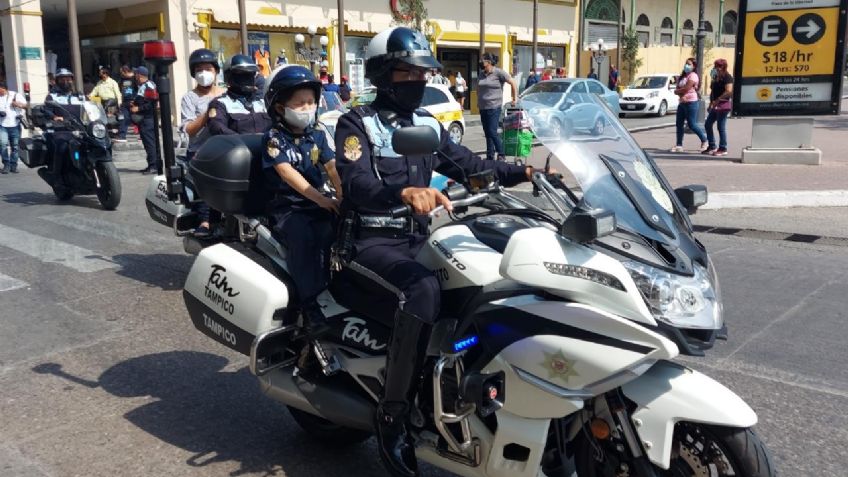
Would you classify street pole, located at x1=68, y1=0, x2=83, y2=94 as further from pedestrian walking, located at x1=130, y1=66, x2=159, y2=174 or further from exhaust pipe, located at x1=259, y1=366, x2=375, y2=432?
exhaust pipe, located at x1=259, y1=366, x2=375, y2=432

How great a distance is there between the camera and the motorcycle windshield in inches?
105

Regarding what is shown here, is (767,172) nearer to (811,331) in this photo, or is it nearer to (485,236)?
(811,331)

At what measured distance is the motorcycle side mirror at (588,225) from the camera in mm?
2432

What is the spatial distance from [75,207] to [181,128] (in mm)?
4064

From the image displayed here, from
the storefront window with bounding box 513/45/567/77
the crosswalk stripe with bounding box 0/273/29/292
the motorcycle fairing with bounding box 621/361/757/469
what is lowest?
the crosswalk stripe with bounding box 0/273/29/292

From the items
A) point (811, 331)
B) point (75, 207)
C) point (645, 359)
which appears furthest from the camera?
point (75, 207)

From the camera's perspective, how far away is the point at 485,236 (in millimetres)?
2975

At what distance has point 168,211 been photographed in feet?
23.1

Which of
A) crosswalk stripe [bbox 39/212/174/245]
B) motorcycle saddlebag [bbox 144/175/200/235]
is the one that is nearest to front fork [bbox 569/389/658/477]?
motorcycle saddlebag [bbox 144/175/200/235]

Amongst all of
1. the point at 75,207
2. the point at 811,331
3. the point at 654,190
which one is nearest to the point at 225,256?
the point at 654,190

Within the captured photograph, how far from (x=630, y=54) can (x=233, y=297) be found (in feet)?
142

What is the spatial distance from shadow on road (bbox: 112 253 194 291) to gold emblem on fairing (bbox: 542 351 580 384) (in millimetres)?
4849

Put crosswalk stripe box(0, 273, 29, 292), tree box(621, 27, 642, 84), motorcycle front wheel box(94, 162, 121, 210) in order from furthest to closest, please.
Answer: tree box(621, 27, 642, 84) → motorcycle front wheel box(94, 162, 121, 210) → crosswalk stripe box(0, 273, 29, 292)

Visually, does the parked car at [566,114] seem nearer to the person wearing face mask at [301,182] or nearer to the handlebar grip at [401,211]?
the handlebar grip at [401,211]
